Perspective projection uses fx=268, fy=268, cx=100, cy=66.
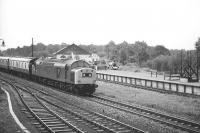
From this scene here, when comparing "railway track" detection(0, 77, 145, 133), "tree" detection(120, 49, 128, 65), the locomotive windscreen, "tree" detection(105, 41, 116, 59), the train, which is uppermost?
"tree" detection(105, 41, 116, 59)

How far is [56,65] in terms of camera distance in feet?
85.5

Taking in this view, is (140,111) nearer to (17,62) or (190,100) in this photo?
(190,100)

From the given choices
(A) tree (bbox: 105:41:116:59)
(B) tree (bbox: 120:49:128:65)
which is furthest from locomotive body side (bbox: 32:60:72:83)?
(A) tree (bbox: 105:41:116:59)

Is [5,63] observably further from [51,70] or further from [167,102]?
[167,102]

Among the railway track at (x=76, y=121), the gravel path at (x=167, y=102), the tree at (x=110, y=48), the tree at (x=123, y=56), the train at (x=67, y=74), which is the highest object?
the tree at (x=110, y=48)

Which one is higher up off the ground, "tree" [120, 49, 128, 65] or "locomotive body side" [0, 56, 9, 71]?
"tree" [120, 49, 128, 65]

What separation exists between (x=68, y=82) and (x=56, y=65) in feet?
11.2

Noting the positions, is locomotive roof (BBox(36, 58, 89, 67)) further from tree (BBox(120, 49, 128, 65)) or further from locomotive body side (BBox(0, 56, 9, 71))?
tree (BBox(120, 49, 128, 65))

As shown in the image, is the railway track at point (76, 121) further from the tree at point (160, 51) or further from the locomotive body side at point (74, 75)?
the tree at point (160, 51)

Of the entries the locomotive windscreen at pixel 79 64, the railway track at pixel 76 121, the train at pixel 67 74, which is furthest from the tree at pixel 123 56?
the railway track at pixel 76 121

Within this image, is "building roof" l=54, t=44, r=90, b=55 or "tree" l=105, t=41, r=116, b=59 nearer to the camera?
"building roof" l=54, t=44, r=90, b=55

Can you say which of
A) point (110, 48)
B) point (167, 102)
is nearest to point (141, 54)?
point (110, 48)

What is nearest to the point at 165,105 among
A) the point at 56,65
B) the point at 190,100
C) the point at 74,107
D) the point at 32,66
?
the point at 190,100

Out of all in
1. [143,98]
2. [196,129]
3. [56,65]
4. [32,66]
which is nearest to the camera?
[196,129]
